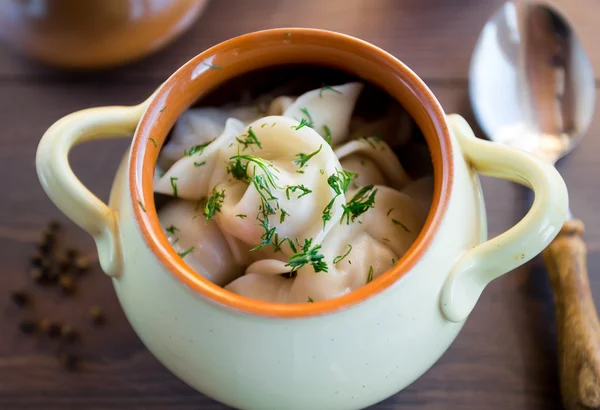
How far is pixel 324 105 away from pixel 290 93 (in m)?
0.07

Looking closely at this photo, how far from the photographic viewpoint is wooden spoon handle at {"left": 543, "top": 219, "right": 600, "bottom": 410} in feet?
2.63

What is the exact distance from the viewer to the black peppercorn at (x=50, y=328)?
942 millimetres

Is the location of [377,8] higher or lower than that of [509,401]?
higher

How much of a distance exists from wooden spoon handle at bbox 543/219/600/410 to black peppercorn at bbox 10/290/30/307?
0.80m

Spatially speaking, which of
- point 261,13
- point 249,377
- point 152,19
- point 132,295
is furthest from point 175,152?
point 261,13

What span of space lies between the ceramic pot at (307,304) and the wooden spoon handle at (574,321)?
23 centimetres

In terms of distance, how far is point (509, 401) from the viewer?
34.9 inches

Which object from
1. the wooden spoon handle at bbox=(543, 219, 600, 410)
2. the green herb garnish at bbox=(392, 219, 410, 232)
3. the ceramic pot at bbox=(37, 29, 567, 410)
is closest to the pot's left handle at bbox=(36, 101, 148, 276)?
the ceramic pot at bbox=(37, 29, 567, 410)

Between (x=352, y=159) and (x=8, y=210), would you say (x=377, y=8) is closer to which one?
(x=352, y=159)

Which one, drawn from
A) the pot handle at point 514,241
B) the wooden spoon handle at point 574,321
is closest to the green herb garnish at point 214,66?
the pot handle at point 514,241

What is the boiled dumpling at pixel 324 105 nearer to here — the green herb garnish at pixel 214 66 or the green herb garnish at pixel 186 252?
the green herb garnish at pixel 214 66

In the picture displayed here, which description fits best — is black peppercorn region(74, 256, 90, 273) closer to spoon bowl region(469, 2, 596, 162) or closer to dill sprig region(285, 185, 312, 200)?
dill sprig region(285, 185, 312, 200)

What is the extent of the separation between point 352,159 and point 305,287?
20 centimetres

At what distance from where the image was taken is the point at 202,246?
71 cm
